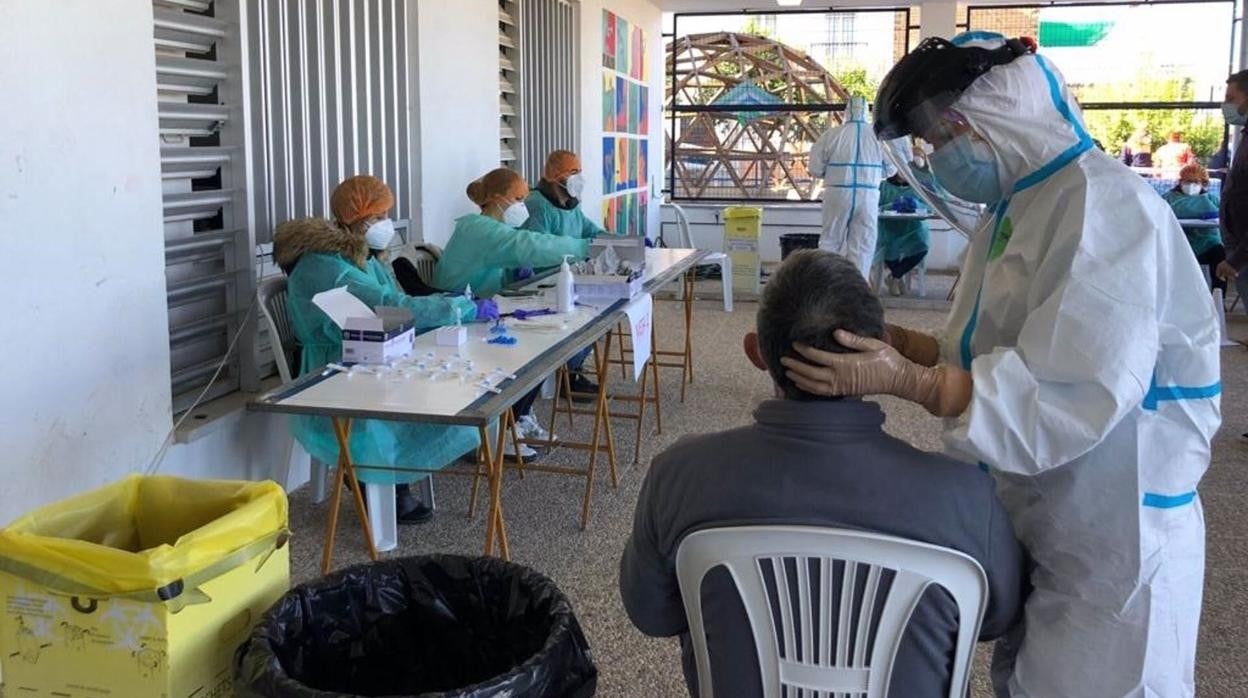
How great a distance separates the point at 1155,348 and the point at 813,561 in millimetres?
507

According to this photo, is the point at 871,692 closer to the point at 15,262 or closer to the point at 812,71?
the point at 15,262

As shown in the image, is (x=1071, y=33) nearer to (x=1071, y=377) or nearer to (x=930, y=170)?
(x=930, y=170)

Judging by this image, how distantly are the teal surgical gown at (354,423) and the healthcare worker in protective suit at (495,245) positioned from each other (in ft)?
2.82

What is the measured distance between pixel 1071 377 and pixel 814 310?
0.32m

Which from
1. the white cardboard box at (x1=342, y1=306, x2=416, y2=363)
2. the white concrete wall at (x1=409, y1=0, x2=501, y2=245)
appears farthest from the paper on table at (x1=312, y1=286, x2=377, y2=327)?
the white concrete wall at (x1=409, y1=0, x2=501, y2=245)

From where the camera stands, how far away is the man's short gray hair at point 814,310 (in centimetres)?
138

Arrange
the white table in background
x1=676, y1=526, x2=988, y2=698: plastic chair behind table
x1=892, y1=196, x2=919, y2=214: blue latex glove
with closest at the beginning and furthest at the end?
1. x1=676, y1=526, x2=988, y2=698: plastic chair behind table
2. the white table in background
3. x1=892, y1=196, x2=919, y2=214: blue latex glove

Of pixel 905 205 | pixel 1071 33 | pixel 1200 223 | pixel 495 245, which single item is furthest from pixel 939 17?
pixel 495 245

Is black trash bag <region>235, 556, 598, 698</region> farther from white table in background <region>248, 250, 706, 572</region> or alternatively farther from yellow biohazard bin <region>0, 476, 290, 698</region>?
white table in background <region>248, 250, 706, 572</region>

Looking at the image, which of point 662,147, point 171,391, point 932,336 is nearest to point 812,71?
point 662,147

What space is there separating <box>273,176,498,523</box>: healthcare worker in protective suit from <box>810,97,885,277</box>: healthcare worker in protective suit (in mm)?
4840

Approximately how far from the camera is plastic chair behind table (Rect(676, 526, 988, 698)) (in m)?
1.30

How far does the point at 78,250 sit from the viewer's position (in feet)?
9.07

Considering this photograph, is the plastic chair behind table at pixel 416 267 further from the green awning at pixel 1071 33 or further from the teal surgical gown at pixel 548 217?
the green awning at pixel 1071 33
